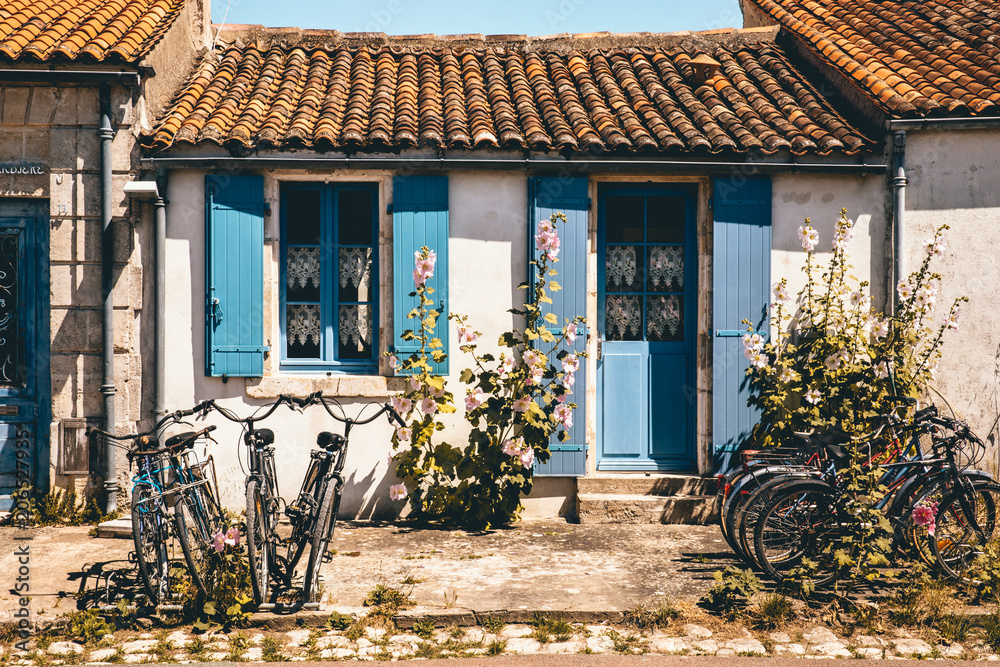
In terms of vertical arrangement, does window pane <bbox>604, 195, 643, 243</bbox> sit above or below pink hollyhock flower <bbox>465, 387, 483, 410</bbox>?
above

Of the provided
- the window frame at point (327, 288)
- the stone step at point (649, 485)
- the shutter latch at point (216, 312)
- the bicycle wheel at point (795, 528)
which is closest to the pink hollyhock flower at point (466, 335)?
the window frame at point (327, 288)

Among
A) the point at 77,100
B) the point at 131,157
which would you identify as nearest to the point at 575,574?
the point at 131,157

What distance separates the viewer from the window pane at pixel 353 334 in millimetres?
7594

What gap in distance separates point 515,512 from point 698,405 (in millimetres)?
1905

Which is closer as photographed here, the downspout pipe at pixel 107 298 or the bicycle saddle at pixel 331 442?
the bicycle saddle at pixel 331 442

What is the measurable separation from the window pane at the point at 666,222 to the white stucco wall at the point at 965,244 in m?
1.98

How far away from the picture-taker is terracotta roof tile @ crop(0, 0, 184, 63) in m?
7.10

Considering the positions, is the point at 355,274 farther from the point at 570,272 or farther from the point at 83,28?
the point at 83,28

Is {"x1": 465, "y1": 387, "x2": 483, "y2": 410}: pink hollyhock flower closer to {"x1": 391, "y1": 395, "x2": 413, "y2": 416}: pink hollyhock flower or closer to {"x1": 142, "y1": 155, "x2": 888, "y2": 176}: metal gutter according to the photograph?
{"x1": 391, "y1": 395, "x2": 413, "y2": 416}: pink hollyhock flower

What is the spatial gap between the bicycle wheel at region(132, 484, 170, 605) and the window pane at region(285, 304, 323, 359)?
105 inches

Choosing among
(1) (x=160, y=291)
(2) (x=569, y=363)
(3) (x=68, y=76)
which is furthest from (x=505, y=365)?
(3) (x=68, y=76)

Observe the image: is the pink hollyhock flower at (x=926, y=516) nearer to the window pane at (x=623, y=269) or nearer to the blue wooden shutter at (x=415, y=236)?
the window pane at (x=623, y=269)

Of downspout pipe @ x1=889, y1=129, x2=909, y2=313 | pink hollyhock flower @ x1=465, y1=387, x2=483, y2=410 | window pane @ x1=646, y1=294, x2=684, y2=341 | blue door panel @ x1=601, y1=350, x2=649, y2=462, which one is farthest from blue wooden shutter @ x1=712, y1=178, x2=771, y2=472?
pink hollyhock flower @ x1=465, y1=387, x2=483, y2=410

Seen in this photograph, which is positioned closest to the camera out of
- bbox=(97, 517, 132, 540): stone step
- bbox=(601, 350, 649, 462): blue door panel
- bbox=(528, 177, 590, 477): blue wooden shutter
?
bbox=(97, 517, 132, 540): stone step
